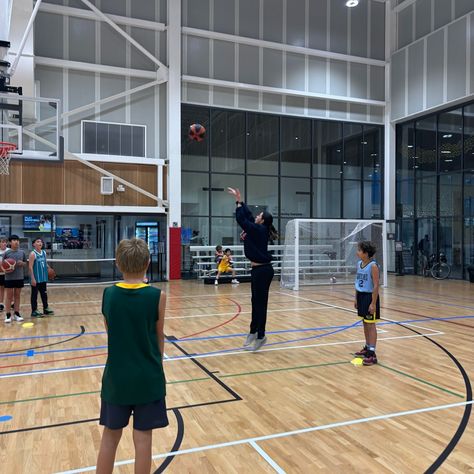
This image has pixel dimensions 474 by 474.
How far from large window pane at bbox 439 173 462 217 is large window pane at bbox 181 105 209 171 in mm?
8898

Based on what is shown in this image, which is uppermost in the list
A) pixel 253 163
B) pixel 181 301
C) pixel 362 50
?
pixel 362 50

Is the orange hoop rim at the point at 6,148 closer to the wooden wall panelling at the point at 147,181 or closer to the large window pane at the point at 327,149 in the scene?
the wooden wall panelling at the point at 147,181

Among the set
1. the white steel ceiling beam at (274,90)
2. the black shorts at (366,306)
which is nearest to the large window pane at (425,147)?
the white steel ceiling beam at (274,90)

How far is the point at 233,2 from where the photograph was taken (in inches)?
675

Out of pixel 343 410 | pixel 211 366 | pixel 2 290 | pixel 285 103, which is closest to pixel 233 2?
pixel 285 103

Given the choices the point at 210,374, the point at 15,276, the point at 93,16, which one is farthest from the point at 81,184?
the point at 210,374

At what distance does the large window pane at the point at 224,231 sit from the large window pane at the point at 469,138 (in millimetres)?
→ 8633

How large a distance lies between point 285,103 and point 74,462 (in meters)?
16.7

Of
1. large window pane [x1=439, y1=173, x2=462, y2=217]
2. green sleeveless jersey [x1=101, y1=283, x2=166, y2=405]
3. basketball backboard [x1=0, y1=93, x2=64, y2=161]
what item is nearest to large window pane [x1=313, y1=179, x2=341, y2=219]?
large window pane [x1=439, y1=173, x2=462, y2=217]

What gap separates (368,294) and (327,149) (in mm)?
14542

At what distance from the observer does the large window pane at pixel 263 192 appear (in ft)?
58.9

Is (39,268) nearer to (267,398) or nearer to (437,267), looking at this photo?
(267,398)

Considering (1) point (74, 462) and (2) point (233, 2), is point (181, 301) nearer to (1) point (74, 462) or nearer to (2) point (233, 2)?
(1) point (74, 462)

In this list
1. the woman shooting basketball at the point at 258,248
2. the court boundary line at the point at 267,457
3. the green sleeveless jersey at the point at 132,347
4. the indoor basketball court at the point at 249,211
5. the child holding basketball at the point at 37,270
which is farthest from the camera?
the child holding basketball at the point at 37,270
